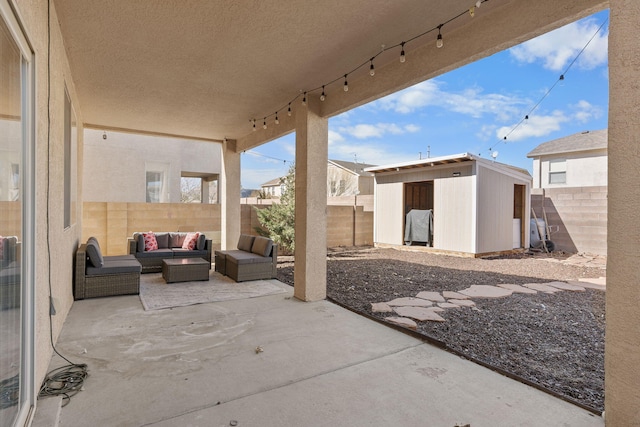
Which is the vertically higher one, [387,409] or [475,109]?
[475,109]

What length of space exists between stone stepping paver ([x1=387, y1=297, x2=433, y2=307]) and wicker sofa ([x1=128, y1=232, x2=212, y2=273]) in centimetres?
408

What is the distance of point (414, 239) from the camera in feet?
33.4

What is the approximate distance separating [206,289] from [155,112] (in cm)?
303

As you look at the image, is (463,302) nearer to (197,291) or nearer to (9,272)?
(197,291)

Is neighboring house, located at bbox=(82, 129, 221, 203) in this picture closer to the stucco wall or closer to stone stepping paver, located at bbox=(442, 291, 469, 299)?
stone stepping paver, located at bbox=(442, 291, 469, 299)

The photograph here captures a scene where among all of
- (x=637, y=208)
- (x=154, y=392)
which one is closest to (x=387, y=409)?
(x=154, y=392)

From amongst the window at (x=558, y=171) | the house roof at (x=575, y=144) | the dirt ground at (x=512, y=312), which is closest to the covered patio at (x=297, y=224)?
the dirt ground at (x=512, y=312)

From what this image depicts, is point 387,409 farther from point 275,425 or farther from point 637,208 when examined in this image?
point 637,208

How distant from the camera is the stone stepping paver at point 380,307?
4.23 metres

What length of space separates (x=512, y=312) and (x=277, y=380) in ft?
10.6

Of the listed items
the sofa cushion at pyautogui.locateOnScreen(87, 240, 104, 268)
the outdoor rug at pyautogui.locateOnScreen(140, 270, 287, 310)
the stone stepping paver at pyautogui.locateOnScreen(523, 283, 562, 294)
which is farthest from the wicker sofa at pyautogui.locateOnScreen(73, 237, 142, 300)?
the stone stepping paver at pyautogui.locateOnScreen(523, 283, 562, 294)

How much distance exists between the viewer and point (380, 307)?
4.37 m

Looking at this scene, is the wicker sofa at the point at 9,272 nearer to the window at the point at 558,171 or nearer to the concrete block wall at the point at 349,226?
the concrete block wall at the point at 349,226

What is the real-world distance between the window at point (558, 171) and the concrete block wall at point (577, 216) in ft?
15.7
